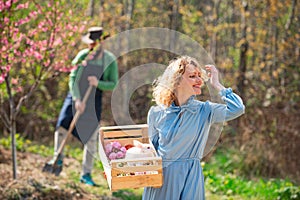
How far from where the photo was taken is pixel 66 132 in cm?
595

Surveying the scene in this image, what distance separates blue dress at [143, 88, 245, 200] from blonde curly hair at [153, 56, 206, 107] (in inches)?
3.9

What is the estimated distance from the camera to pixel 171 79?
3.29 m

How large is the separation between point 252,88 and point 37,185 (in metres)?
3.85

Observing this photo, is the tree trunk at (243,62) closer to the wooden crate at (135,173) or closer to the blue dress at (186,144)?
the blue dress at (186,144)

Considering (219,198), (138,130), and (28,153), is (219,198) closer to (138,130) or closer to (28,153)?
(138,130)

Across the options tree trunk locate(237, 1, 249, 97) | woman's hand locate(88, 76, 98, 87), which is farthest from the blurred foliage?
woman's hand locate(88, 76, 98, 87)

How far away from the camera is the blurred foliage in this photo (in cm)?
692

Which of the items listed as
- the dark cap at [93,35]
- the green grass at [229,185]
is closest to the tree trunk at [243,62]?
the green grass at [229,185]

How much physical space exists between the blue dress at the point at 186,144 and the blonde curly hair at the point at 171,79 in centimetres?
10

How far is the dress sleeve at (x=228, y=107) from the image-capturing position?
316 centimetres

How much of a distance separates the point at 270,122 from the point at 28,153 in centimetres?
348

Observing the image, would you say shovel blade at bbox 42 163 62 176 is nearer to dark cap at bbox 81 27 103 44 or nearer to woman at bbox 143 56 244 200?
dark cap at bbox 81 27 103 44

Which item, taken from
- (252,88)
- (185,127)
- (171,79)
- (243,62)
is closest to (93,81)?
(171,79)

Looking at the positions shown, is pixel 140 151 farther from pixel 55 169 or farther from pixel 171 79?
pixel 55 169
